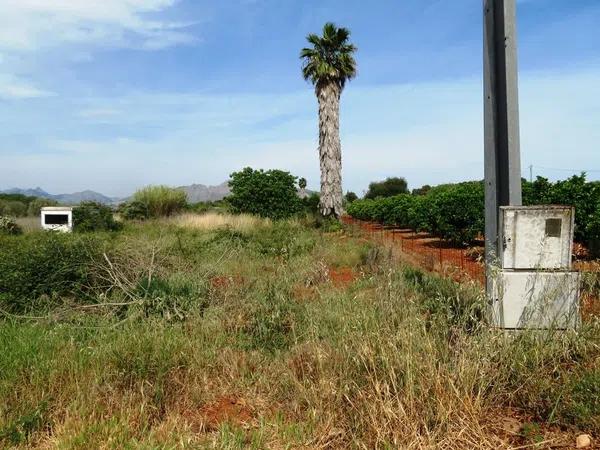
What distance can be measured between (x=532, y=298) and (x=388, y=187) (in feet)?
230

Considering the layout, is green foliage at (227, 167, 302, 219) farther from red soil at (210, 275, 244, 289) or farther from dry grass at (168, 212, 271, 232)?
red soil at (210, 275, 244, 289)

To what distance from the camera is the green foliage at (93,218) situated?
19.8 m

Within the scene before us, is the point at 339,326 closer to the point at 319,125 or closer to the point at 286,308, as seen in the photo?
the point at 286,308

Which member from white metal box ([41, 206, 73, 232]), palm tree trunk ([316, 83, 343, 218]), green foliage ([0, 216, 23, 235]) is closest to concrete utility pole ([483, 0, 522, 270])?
palm tree trunk ([316, 83, 343, 218])

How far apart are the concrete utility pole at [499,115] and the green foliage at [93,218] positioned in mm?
17370

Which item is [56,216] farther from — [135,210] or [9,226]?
[135,210]

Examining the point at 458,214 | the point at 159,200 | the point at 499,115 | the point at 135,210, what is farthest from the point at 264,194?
the point at 499,115

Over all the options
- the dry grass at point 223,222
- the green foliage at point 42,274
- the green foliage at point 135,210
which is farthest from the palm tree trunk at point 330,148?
the green foliage at point 42,274

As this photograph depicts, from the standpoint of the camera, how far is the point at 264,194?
22.8 meters

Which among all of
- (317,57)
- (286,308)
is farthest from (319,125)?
(286,308)

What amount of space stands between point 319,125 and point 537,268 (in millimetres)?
18949

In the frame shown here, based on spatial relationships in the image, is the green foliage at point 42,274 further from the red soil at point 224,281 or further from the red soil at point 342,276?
the red soil at point 342,276

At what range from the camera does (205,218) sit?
20.6m

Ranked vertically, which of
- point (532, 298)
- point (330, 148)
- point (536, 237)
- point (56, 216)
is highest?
point (330, 148)
